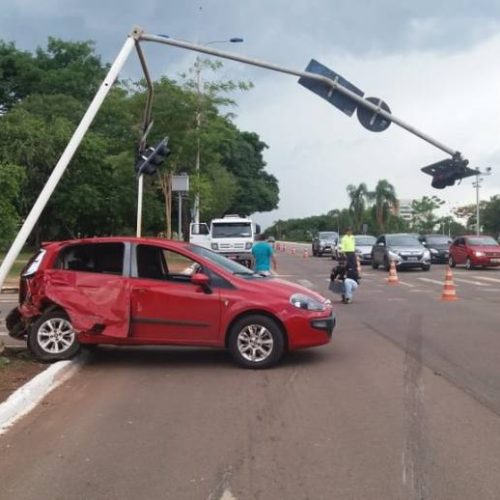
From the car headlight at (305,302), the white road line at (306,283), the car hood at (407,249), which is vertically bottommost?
the white road line at (306,283)

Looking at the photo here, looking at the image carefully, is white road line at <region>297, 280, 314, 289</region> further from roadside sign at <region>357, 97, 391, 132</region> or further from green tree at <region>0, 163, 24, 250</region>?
green tree at <region>0, 163, 24, 250</region>

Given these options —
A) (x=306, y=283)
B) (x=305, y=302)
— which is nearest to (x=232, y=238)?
(x=306, y=283)

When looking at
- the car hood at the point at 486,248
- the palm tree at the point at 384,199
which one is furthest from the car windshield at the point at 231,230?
the palm tree at the point at 384,199

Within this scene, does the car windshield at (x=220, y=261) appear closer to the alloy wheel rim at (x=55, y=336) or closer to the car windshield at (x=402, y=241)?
the alloy wheel rim at (x=55, y=336)

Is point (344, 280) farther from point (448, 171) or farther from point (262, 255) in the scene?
point (448, 171)

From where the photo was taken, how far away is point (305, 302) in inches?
343

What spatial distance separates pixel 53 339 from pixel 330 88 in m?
7.01

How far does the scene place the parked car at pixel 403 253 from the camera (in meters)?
30.1

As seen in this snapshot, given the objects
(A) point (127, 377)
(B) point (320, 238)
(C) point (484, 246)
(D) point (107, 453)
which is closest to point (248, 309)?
(A) point (127, 377)

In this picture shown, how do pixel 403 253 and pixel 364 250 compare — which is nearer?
pixel 403 253

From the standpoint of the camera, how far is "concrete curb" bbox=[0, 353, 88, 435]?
629cm

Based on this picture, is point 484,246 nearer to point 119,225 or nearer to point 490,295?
point 490,295

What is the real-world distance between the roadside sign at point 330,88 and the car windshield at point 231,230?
17.3 meters

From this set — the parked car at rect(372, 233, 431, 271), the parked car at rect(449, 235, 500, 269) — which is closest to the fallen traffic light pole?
the parked car at rect(372, 233, 431, 271)
